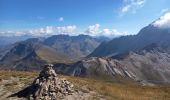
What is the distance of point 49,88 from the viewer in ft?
104

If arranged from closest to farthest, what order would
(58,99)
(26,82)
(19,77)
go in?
(58,99), (26,82), (19,77)

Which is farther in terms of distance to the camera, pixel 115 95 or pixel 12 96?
pixel 115 95

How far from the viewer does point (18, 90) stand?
121ft

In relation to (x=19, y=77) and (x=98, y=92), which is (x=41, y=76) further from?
(x=19, y=77)

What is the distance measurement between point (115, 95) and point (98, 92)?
2516mm

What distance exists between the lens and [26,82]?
4144cm

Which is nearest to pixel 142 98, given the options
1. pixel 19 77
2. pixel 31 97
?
pixel 31 97

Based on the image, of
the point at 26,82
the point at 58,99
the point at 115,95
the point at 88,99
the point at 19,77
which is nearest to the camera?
the point at 58,99

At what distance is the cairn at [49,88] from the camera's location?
102 feet

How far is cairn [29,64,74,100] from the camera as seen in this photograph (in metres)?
30.9

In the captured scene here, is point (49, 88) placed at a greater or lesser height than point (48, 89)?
greater

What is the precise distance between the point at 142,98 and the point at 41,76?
13.5m

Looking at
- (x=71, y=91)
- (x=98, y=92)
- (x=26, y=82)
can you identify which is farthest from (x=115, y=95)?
(x=26, y=82)

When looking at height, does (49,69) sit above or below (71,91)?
above
